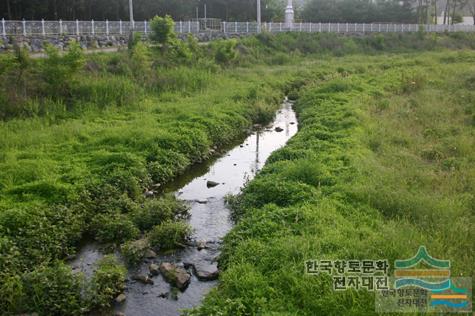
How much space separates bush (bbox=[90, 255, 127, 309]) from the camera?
25.1ft

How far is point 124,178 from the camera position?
1198cm

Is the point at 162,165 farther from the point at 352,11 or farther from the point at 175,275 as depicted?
the point at 352,11

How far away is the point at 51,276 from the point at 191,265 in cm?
258

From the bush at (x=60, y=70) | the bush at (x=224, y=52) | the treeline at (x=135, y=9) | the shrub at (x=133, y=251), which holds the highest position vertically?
the treeline at (x=135, y=9)

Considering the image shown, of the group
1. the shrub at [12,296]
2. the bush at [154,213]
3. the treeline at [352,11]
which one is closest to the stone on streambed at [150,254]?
the bush at [154,213]

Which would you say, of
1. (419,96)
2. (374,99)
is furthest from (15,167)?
(419,96)

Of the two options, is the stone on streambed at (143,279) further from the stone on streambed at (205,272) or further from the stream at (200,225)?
the stone on streambed at (205,272)

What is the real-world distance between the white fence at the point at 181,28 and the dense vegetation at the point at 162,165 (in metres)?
5.35

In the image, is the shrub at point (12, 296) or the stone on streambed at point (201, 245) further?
the stone on streambed at point (201, 245)

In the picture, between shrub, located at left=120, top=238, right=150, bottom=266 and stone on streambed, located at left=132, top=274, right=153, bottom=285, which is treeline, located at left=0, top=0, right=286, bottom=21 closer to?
shrub, located at left=120, top=238, right=150, bottom=266

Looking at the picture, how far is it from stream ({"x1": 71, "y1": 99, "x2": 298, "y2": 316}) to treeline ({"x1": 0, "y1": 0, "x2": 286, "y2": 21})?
25.0m

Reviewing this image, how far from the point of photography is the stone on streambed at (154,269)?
8.71m

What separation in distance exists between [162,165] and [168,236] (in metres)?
4.18

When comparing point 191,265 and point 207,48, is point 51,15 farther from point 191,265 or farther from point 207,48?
point 191,265
